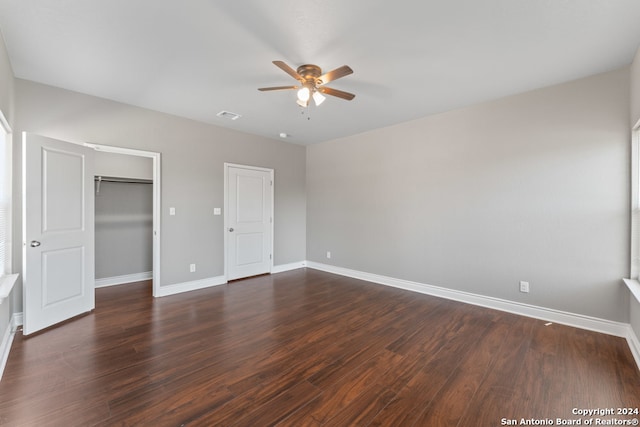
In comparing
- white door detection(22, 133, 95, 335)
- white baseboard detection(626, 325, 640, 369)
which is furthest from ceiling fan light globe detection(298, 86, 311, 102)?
white baseboard detection(626, 325, 640, 369)

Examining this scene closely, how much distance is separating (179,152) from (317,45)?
9.54 ft

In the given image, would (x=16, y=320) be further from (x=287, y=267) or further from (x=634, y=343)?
(x=634, y=343)

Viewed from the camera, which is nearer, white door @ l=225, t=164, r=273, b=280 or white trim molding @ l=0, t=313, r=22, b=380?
white trim molding @ l=0, t=313, r=22, b=380

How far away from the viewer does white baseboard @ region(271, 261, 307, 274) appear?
5520mm

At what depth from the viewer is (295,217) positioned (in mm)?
5891

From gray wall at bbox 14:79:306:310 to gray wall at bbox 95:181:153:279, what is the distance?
125 centimetres

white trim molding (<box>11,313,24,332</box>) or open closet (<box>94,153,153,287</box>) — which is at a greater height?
open closet (<box>94,153,153,287</box>)

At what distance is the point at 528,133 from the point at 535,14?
164 centimetres

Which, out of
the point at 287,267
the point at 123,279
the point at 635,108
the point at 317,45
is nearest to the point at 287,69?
the point at 317,45

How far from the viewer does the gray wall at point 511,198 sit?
279cm

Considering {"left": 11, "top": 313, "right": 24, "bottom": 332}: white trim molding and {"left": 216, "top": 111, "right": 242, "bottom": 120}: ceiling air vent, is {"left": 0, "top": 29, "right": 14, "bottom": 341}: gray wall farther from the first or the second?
{"left": 216, "top": 111, "right": 242, "bottom": 120}: ceiling air vent

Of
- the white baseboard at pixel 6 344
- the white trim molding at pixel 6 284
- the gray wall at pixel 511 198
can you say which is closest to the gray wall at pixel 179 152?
the white trim molding at pixel 6 284

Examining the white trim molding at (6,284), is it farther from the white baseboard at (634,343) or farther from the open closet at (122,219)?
the white baseboard at (634,343)

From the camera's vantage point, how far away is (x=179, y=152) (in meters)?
4.20
